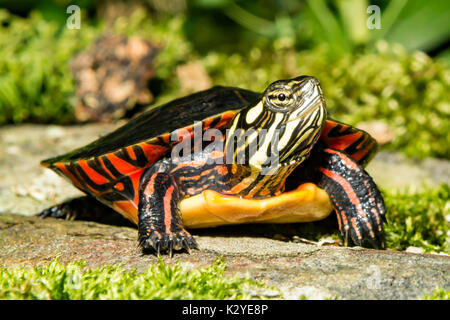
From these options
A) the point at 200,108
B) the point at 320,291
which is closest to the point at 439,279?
the point at 320,291

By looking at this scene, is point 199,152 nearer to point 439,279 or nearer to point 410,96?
point 439,279

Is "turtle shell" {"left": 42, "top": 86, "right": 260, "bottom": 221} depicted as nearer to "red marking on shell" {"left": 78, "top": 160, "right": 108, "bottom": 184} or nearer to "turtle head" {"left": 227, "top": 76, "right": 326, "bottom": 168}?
"red marking on shell" {"left": 78, "top": 160, "right": 108, "bottom": 184}

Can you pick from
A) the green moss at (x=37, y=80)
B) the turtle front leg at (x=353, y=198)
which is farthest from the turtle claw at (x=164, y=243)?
the green moss at (x=37, y=80)

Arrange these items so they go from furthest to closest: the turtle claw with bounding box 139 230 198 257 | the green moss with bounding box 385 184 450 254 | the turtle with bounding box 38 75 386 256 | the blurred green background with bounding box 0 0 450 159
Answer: the blurred green background with bounding box 0 0 450 159, the green moss with bounding box 385 184 450 254, the turtle with bounding box 38 75 386 256, the turtle claw with bounding box 139 230 198 257

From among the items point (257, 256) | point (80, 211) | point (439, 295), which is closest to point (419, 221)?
point (439, 295)

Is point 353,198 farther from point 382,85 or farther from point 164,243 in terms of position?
point 382,85

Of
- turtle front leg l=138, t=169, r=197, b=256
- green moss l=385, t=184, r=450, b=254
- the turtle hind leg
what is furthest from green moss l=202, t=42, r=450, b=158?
turtle front leg l=138, t=169, r=197, b=256
